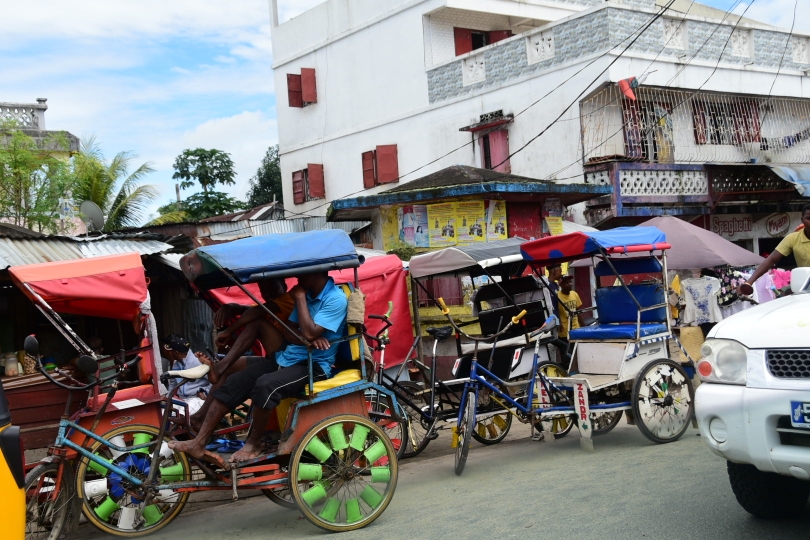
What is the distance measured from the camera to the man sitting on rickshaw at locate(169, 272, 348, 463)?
5531 mm

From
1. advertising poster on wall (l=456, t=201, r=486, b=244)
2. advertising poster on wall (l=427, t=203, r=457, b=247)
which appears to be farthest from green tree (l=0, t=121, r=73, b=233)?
advertising poster on wall (l=456, t=201, r=486, b=244)

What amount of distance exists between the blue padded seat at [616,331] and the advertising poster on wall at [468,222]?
581cm

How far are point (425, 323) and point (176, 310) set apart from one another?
4.43 metres

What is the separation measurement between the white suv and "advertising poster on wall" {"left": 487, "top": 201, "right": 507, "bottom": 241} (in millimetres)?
9450

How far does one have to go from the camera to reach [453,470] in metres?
7.37

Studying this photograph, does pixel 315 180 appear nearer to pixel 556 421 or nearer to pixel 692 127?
pixel 692 127

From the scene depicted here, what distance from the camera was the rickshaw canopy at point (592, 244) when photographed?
7668 mm

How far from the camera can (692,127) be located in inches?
731

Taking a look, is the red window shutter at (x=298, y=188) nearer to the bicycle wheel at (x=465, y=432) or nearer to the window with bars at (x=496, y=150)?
the window with bars at (x=496, y=150)

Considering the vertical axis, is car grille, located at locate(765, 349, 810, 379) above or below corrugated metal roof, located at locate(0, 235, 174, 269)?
below

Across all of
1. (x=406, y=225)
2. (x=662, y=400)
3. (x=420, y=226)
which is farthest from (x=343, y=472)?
(x=406, y=225)

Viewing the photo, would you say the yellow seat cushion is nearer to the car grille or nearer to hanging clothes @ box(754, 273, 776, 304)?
the car grille

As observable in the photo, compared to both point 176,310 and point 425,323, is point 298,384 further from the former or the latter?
point 176,310

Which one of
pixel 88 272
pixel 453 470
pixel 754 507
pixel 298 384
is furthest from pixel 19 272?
pixel 754 507
